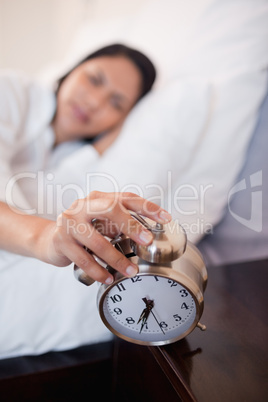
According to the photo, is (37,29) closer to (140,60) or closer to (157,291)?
(140,60)

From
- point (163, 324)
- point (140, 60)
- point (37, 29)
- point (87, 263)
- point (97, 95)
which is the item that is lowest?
point (163, 324)

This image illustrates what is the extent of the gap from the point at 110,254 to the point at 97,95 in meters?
0.77

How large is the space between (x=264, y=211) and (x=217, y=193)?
14 cm

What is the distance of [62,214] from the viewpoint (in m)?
0.43

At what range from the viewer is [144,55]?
1.09 metres

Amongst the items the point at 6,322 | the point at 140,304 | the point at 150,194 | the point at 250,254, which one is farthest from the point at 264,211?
the point at 6,322

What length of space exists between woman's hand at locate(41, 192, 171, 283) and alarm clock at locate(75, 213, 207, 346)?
1cm

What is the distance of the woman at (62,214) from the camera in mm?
410

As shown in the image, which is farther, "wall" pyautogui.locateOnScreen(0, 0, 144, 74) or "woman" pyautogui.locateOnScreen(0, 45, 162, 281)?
"wall" pyautogui.locateOnScreen(0, 0, 144, 74)

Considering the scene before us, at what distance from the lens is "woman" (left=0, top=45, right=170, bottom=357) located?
0.41 metres

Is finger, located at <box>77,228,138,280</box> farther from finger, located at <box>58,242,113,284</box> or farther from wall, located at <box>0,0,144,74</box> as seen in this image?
wall, located at <box>0,0,144,74</box>

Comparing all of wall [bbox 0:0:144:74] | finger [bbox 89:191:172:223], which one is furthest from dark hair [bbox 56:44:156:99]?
wall [bbox 0:0:144:74]

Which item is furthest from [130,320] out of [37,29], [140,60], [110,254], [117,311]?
[37,29]

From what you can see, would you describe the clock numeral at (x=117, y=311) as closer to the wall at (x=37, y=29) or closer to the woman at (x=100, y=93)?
the woman at (x=100, y=93)
